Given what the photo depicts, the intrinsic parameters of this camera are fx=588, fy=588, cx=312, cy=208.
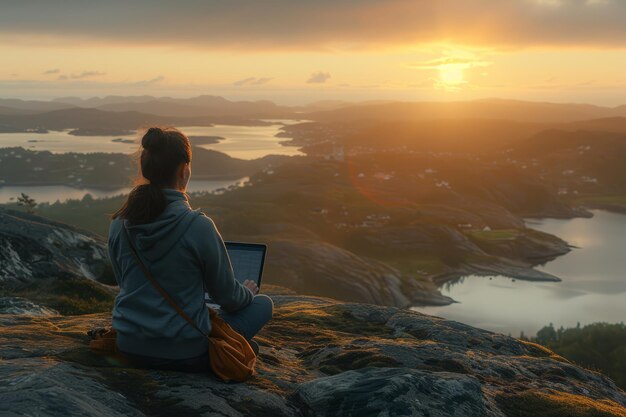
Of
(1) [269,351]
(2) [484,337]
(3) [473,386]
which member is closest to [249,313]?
(1) [269,351]

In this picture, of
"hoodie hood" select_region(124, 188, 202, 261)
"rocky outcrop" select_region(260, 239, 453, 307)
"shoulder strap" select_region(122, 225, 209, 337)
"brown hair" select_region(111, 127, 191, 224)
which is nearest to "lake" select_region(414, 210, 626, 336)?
"rocky outcrop" select_region(260, 239, 453, 307)

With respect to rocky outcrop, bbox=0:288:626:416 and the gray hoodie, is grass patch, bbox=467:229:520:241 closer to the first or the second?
rocky outcrop, bbox=0:288:626:416

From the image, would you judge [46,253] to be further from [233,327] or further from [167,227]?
[167,227]

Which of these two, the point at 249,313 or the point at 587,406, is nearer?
the point at 249,313

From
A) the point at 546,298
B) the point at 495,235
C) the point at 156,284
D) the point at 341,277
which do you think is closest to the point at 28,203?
the point at 156,284

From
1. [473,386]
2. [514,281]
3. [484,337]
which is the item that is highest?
[473,386]

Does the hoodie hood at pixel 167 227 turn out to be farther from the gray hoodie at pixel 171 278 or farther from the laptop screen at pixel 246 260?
the laptop screen at pixel 246 260

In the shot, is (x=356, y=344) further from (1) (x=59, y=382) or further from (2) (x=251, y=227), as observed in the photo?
(2) (x=251, y=227)
